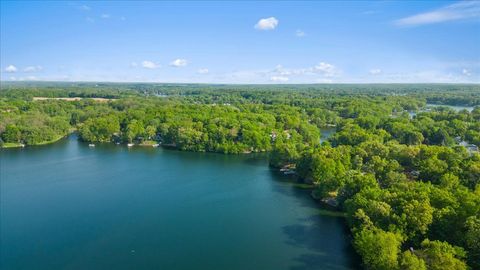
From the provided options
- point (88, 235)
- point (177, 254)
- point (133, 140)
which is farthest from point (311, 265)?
point (133, 140)

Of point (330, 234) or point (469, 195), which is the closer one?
point (469, 195)

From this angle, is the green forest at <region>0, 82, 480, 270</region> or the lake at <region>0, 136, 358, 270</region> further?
the lake at <region>0, 136, 358, 270</region>

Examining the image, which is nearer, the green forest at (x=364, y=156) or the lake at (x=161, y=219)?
the green forest at (x=364, y=156)

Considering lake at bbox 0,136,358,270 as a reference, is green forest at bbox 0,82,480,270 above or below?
above

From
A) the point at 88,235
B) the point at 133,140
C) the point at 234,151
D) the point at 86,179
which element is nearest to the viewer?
the point at 88,235

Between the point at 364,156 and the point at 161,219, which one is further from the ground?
the point at 364,156

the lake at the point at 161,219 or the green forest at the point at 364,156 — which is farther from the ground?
the green forest at the point at 364,156

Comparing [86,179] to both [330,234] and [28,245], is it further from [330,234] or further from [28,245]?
[330,234]

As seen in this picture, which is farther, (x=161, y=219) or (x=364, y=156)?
(x=364, y=156)
